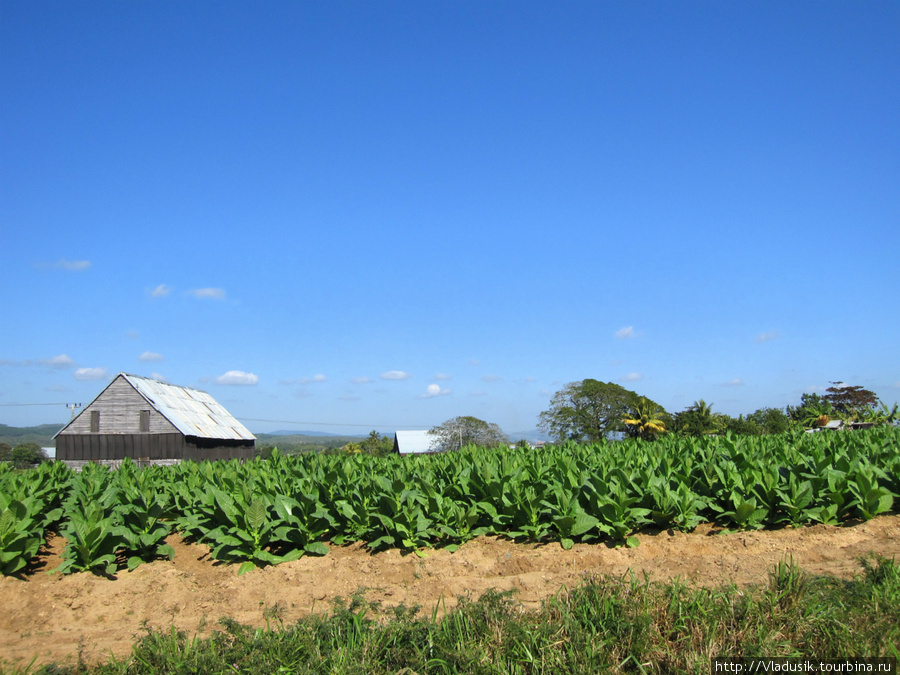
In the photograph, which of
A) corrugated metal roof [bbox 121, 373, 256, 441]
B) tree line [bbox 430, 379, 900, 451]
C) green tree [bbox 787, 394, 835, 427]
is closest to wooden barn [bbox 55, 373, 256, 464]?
corrugated metal roof [bbox 121, 373, 256, 441]

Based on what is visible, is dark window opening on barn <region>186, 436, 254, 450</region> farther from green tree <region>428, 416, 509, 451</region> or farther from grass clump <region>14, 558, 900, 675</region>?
grass clump <region>14, 558, 900, 675</region>

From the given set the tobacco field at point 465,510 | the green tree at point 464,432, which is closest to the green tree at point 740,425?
the green tree at point 464,432

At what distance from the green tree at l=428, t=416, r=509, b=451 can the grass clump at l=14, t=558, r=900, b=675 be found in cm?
6726

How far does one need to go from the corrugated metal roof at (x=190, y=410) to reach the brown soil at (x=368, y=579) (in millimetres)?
35187

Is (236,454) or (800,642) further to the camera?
(236,454)

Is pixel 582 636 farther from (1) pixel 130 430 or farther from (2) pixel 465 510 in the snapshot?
(1) pixel 130 430

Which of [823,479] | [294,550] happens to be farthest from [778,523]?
[294,550]

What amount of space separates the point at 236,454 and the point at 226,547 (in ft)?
137

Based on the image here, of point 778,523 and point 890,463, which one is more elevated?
point 890,463

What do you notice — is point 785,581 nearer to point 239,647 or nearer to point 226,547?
point 239,647

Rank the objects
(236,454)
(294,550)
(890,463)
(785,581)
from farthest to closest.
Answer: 1. (236,454)
2. (890,463)
3. (294,550)
4. (785,581)

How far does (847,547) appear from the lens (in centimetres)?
584

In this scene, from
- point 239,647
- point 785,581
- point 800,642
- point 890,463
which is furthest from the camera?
point 890,463

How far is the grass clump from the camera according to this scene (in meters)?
3.69
